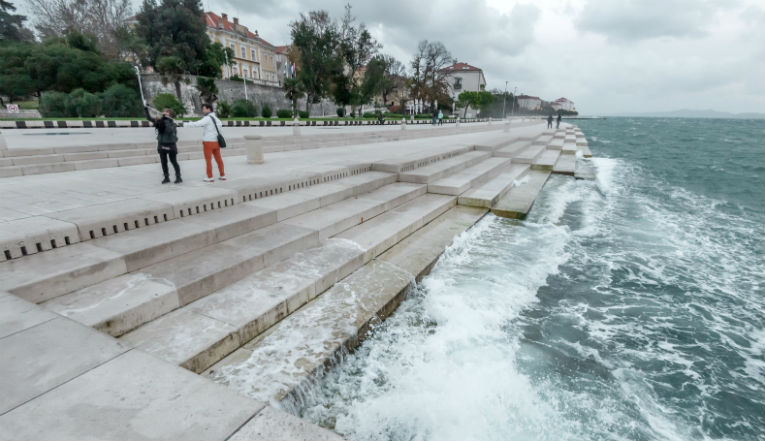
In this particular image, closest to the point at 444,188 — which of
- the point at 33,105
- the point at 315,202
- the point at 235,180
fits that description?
the point at 315,202

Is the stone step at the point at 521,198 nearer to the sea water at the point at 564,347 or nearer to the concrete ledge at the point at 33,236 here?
the sea water at the point at 564,347

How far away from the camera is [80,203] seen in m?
5.15

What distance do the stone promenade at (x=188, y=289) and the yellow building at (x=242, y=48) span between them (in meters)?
54.8

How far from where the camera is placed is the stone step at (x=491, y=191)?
943 cm

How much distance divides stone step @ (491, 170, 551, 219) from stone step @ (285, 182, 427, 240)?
2.28 metres

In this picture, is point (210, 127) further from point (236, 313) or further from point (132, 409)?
point (132, 409)

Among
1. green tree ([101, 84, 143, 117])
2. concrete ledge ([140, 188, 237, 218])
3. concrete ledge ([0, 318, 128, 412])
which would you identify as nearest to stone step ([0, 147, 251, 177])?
concrete ledge ([140, 188, 237, 218])

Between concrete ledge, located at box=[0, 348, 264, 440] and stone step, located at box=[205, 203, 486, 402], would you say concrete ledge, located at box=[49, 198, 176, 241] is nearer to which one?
stone step, located at box=[205, 203, 486, 402]

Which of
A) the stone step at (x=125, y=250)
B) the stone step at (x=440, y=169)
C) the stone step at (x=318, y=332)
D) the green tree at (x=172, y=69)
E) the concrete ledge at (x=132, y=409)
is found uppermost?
the green tree at (x=172, y=69)

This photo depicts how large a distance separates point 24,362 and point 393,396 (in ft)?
9.47

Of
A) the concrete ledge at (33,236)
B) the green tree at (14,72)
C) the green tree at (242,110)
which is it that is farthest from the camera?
the green tree at (242,110)

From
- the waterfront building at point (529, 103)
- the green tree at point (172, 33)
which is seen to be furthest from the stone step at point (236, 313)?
the waterfront building at point (529, 103)

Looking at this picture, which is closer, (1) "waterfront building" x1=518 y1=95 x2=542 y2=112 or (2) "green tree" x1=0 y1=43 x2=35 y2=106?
(2) "green tree" x1=0 y1=43 x2=35 y2=106

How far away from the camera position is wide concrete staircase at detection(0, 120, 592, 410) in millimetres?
3320
